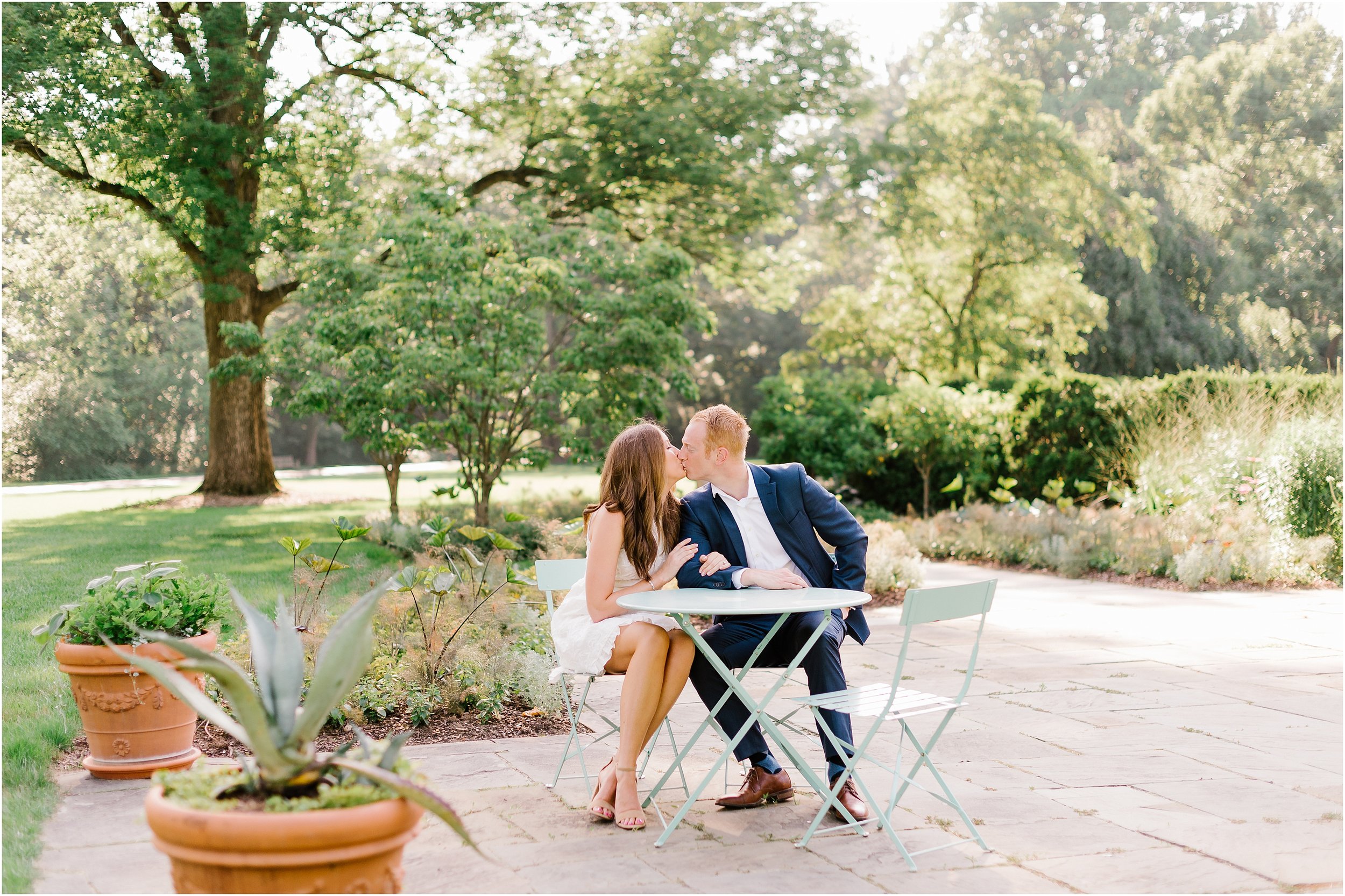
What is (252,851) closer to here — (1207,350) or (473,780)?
(473,780)

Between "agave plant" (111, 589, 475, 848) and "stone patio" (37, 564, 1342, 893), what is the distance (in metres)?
0.88

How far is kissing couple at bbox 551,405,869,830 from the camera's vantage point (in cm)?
397

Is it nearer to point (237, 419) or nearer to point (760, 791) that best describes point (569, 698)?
point (760, 791)

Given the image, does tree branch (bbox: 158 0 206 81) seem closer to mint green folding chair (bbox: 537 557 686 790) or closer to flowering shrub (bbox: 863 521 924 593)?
flowering shrub (bbox: 863 521 924 593)

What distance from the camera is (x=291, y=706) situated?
242 centimetres

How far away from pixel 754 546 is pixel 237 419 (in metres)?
15.6

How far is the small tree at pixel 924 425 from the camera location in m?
15.0

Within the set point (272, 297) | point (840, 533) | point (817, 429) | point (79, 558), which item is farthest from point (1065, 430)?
point (272, 297)

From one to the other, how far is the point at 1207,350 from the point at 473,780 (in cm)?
2953

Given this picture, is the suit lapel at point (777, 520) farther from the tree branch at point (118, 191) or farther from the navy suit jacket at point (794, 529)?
the tree branch at point (118, 191)

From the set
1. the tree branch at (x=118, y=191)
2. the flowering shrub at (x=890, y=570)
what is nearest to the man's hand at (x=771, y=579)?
the flowering shrub at (x=890, y=570)

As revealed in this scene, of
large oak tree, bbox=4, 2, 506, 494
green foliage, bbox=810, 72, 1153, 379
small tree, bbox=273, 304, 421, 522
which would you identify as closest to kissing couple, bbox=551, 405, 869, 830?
small tree, bbox=273, 304, 421, 522

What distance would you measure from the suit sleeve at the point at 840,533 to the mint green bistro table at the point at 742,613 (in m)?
0.26

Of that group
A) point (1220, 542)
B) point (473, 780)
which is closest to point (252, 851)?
point (473, 780)
